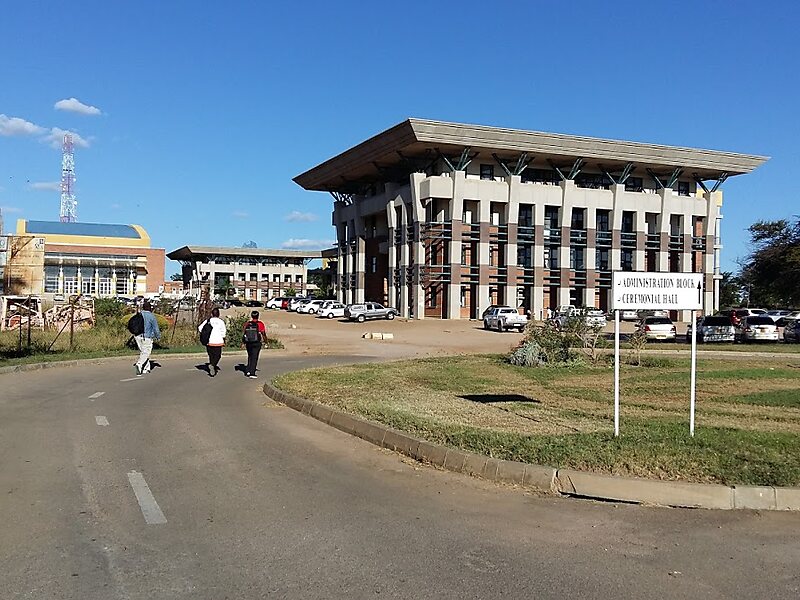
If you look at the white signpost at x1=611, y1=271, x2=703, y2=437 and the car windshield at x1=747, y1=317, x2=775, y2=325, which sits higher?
the white signpost at x1=611, y1=271, x2=703, y2=437

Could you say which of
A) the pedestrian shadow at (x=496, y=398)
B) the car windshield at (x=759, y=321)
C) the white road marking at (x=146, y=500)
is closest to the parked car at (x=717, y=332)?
the car windshield at (x=759, y=321)

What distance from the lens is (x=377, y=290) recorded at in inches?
3108

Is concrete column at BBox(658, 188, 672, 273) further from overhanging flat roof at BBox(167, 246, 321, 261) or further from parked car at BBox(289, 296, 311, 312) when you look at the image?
overhanging flat roof at BBox(167, 246, 321, 261)

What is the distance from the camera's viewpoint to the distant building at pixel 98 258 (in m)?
101

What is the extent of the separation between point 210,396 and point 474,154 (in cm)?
5444

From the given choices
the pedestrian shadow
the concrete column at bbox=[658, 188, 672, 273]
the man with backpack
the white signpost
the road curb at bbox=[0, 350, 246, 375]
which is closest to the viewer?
the white signpost

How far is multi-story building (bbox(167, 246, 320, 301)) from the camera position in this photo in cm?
13212

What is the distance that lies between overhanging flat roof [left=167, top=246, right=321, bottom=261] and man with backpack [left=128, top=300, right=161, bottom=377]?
367ft

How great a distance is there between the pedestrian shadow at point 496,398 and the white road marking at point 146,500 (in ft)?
22.0

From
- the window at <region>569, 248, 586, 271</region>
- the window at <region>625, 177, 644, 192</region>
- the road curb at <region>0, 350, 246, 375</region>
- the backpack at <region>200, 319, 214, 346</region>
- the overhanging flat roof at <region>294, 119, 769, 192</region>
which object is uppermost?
the overhanging flat roof at <region>294, 119, 769, 192</region>

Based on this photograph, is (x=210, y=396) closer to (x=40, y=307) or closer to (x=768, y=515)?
(x=768, y=515)

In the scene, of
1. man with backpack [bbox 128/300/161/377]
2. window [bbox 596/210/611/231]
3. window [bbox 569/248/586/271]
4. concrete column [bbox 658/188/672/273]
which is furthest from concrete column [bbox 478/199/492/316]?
man with backpack [bbox 128/300/161/377]

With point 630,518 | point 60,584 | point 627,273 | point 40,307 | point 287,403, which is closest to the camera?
point 60,584

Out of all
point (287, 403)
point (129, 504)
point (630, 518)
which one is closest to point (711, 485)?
point (630, 518)
